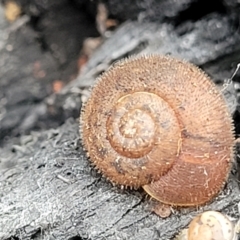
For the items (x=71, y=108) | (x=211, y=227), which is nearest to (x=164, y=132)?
(x=211, y=227)

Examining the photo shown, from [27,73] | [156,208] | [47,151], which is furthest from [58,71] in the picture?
[156,208]

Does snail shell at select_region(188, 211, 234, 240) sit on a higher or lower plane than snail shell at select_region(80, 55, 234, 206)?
lower

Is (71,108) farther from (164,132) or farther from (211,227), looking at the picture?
(211,227)

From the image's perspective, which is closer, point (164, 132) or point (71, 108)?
point (164, 132)

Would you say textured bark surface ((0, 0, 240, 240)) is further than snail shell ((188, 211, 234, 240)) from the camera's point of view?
Yes

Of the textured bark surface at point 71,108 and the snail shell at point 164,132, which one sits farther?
the textured bark surface at point 71,108
